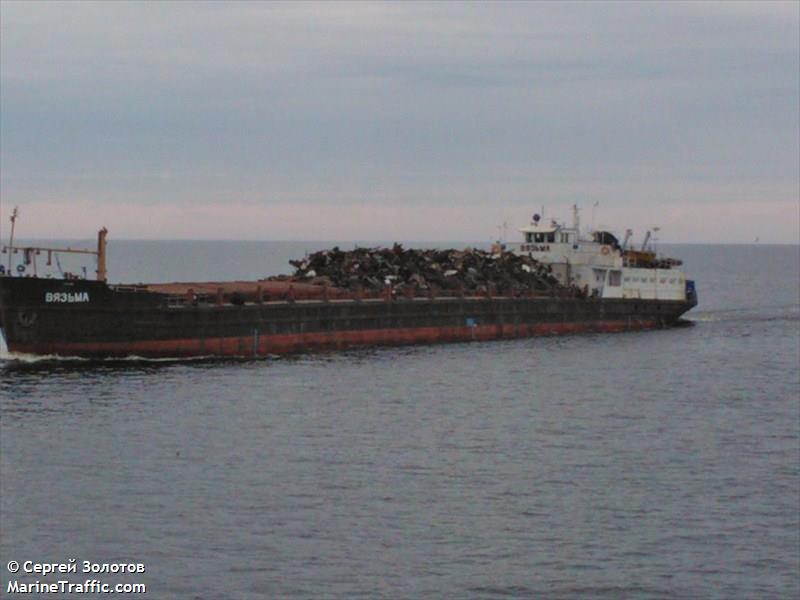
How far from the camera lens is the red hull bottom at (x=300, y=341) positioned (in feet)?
202

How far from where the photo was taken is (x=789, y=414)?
5469 cm

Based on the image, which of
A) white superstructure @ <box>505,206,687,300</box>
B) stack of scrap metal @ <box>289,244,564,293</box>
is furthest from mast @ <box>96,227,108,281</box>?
white superstructure @ <box>505,206,687,300</box>

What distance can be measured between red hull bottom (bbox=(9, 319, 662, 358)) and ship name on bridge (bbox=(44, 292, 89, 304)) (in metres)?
2.08

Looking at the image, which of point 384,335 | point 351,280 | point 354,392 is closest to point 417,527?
point 354,392

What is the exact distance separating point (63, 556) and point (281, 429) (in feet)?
55.8

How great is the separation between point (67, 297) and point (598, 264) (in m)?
46.6

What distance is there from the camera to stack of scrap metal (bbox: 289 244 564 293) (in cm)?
8469

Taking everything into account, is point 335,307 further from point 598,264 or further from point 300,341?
point 598,264

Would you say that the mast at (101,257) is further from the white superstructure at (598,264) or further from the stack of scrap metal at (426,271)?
the white superstructure at (598,264)

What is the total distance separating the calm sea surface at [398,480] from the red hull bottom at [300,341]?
1032 millimetres

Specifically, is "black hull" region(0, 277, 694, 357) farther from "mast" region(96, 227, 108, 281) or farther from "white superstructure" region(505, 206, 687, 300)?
"white superstructure" region(505, 206, 687, 300)

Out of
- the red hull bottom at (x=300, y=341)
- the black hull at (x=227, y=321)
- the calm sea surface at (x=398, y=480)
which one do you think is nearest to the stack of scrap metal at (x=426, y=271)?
the black hull at (x=227, y=321)

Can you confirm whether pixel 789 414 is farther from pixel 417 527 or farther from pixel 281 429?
pixel 417 527

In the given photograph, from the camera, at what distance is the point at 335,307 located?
7300cm
